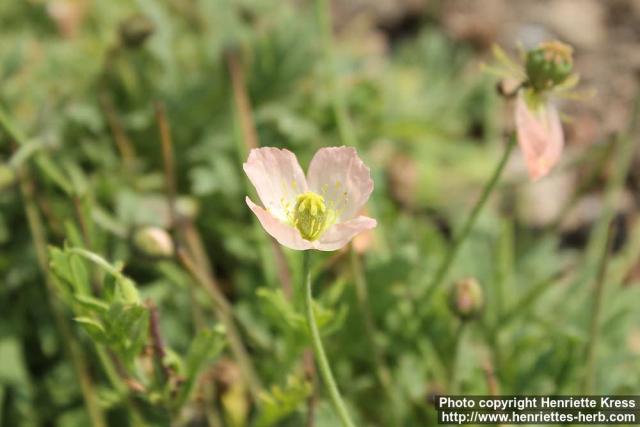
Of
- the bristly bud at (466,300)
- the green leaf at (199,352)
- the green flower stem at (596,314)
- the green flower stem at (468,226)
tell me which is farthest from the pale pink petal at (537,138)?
the green leaf at (199,352)

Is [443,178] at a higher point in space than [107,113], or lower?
lower

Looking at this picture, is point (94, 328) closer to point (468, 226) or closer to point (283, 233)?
point (283, 233)

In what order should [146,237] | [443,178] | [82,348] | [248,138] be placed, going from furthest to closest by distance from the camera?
[443,178] < [248,138] < [82,348] < [146,237]

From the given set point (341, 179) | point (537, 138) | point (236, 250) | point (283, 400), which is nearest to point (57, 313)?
point (236, 250)

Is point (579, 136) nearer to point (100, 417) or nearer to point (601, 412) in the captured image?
point (601, 412)

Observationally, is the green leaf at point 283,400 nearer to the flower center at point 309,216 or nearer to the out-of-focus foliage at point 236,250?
the out-of-focus foliage at point 236,250

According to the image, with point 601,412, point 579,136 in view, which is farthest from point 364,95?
point 601,412
